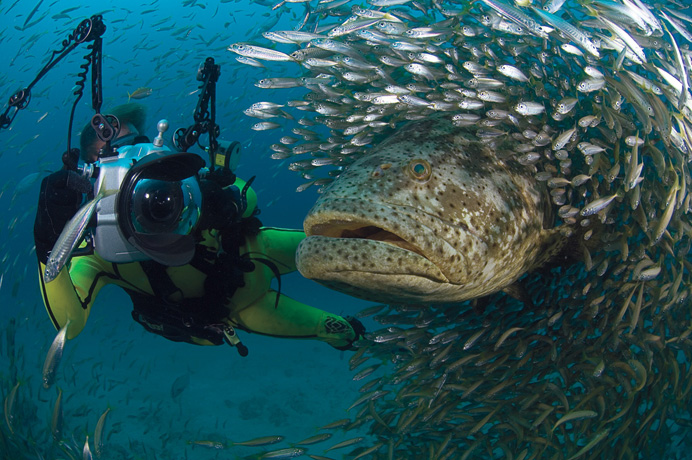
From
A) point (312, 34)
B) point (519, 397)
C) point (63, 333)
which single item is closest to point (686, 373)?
point (519, 397)

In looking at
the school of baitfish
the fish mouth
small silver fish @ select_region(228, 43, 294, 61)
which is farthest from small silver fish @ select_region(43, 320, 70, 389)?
small silver fish @ select_region(228, 43, 294, 61)

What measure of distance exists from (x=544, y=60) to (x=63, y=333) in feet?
13.7

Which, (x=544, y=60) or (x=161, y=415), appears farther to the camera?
(x=161, y=415)

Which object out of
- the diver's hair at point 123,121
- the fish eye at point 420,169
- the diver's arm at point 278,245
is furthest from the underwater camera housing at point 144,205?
the diver's arm at point 278,245

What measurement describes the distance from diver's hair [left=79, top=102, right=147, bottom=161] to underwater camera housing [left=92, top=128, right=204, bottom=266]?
118cm

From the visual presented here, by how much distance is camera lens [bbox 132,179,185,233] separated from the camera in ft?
8.33

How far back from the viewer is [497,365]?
353 cm

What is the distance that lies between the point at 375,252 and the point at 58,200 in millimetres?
2160

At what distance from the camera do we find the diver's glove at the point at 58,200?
8.81ft

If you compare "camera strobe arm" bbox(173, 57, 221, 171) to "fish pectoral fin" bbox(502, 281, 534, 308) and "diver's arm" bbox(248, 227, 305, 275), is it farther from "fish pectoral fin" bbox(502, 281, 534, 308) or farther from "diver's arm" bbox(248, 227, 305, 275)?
"fish pectoral fin" bbox(502, 281, 534, 308)

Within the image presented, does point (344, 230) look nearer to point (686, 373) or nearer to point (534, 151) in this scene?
point (534, 151)

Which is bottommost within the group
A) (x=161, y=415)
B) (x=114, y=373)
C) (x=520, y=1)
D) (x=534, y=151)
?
(x=114, y=373)

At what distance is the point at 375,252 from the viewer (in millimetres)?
2432

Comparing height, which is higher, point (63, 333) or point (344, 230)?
point (344, 230)
